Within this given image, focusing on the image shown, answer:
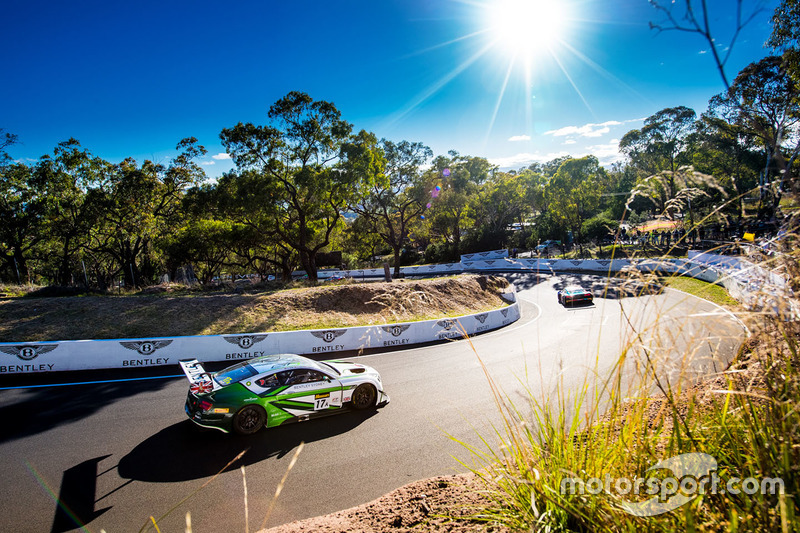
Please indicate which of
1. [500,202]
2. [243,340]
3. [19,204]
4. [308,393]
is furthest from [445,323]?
[500,202]

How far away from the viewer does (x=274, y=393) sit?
7730mm

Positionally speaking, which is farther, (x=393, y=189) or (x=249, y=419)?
(x=393, y=189)

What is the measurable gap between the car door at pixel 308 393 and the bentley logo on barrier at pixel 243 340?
20.7ft

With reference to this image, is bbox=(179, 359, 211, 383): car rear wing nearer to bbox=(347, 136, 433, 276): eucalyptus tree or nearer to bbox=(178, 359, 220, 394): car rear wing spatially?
bbox=(178, 359, 220, 394): car rear wing

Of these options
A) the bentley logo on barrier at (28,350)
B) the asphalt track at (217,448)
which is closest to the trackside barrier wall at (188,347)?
the bentley logo on barrier at (28,350)

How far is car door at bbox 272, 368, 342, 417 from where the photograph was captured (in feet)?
25.9

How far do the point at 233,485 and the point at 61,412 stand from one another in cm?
612

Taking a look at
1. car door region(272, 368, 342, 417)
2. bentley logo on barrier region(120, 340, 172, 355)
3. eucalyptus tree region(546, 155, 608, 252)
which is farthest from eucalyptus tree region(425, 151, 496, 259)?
car door region(272, 368, 342, 417)

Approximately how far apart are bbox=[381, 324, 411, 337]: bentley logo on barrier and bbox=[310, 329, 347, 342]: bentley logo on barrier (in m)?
1.85

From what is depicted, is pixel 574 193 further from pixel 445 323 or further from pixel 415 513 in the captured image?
pixel 415 513

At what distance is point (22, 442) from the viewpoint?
726 cm

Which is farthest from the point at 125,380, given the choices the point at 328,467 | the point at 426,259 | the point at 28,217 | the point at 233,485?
the point at 426,259

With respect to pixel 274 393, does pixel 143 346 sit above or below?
above

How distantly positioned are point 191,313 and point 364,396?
11.3 meters
